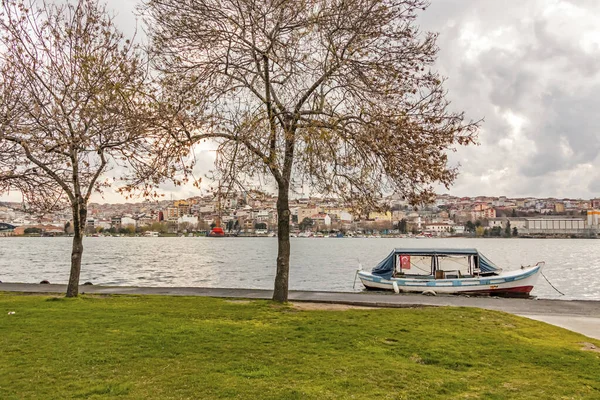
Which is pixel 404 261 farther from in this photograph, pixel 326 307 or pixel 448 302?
pixel 326 307

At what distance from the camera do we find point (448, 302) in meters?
17.4

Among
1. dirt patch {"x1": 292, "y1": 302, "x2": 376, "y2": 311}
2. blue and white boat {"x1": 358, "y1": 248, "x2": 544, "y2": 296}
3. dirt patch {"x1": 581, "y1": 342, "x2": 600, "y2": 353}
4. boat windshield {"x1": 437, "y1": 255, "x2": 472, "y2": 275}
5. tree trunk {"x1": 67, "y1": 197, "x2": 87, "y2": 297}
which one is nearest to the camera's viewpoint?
dirt patch {"x1": 581, "y1": 342, "x2": 600, "y2": 353}

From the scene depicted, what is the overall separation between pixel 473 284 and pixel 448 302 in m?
8.77

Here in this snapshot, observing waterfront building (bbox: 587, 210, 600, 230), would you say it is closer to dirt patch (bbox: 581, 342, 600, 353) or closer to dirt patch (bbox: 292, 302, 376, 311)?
dirt patch (bbox: 292, 302, 376, 311)

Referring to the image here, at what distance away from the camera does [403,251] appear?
27844 millimetres

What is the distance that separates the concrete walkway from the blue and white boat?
6.86 m

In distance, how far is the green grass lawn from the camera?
672cm

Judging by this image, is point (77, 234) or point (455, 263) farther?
point (455, 263)

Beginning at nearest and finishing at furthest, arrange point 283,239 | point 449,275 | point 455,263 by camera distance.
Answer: point 283,239 → point 449,275 → point 455,263

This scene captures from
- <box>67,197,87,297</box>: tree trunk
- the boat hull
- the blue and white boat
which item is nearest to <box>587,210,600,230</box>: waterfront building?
the blue and white boat

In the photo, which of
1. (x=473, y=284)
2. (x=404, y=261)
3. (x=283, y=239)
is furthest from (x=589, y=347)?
(x=404, y=261)

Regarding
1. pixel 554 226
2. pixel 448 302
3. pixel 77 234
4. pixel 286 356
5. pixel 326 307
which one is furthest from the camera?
pixel 554 226

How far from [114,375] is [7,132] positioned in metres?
9.37

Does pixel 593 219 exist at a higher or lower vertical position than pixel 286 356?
higher
